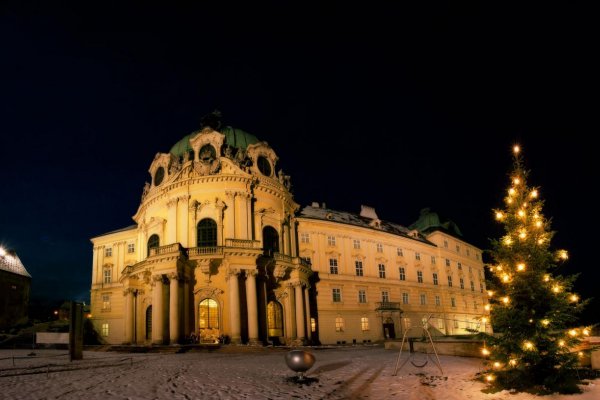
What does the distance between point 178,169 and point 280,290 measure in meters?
13.9

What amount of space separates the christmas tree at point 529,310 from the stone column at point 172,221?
95.1ft

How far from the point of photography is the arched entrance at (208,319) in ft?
110

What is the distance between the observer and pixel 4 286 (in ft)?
176

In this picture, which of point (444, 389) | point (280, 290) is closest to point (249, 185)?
point (280, 290)

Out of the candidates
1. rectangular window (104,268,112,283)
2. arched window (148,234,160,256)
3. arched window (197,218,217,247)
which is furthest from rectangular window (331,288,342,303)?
rectangular window (104,268,112,283)

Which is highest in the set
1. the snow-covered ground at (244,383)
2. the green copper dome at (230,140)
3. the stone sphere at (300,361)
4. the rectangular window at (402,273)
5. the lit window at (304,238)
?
the green copper dome at (230,140)

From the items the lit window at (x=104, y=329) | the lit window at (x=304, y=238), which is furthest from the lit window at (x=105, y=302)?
the lit window at (x=304, y=238)

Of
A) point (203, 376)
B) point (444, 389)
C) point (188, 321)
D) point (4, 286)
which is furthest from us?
point (4, 286)

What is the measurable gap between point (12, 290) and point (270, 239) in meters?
38.4

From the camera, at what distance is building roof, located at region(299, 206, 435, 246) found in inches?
1965

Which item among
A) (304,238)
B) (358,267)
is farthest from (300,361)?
(358,267)

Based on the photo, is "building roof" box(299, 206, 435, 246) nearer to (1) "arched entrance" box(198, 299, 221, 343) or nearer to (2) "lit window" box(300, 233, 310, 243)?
A: (2) "lit window" box(300, 233, 310, 243)

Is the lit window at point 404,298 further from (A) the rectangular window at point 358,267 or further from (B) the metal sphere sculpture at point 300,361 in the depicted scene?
(B) the metal sphere sculpture at point 300,361

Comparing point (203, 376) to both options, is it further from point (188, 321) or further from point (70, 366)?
point (188, 321)
